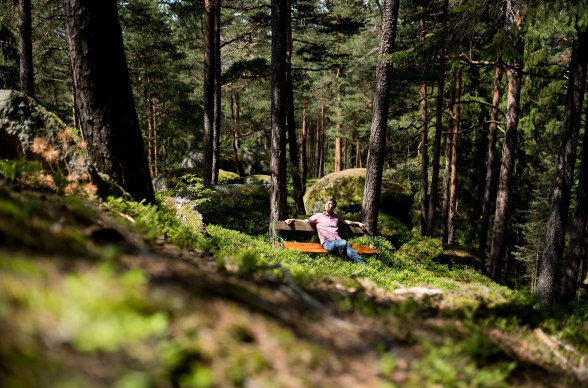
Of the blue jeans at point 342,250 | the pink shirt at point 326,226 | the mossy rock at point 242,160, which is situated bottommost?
the blue jeans at point 342,250

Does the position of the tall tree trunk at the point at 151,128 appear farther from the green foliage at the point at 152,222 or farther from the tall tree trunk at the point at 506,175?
the green foliage at the point at 152,222

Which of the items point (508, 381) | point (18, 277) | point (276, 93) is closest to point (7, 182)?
point (18, 277)

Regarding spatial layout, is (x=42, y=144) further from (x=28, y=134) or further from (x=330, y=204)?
(x=330, y=204)

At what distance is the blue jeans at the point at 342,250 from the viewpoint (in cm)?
823

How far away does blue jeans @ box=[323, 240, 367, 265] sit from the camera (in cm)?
823

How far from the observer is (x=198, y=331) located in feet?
5.23

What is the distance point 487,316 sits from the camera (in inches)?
122

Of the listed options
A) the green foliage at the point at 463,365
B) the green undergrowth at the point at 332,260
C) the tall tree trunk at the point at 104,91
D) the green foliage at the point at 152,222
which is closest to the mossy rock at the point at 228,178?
the green undergrowth at the point at 332,260

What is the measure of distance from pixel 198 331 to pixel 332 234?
281 inches

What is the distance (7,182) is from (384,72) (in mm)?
8592

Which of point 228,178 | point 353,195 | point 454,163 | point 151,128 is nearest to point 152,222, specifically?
point 353,195

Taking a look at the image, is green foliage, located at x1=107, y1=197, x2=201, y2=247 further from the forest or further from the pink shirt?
the pink shirt

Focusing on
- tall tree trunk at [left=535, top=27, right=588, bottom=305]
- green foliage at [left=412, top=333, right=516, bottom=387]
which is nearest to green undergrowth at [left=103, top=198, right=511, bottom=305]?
green foliage at [left=412, top=333, right=516, bottom=387]

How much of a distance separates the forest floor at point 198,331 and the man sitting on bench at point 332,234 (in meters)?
5.29
